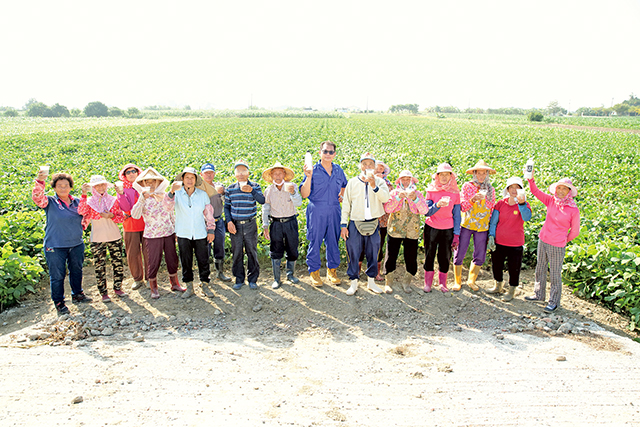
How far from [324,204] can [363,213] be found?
66 centimetres

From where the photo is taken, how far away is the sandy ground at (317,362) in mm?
3291

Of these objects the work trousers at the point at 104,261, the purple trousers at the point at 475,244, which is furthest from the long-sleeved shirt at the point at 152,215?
the purple trousers at the point at 475,244

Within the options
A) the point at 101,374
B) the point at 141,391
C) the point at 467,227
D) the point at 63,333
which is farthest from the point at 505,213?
the point at 63,333

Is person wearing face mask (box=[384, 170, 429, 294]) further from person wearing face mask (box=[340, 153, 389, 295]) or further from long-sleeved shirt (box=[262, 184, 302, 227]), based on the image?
long-sleeved shirt (box=[262, 184, 302, 227])

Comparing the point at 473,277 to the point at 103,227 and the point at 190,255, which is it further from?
the point at 103,227

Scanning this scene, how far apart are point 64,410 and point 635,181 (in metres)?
14.5

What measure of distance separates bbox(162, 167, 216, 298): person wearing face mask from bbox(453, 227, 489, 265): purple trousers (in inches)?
151

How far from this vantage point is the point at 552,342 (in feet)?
14.8

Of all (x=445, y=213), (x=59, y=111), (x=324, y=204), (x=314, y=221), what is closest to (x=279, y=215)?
(x=314, y=221)

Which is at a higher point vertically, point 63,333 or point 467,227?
point 467,227

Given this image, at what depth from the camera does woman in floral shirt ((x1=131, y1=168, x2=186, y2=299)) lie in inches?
213

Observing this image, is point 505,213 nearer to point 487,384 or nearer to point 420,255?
point 420,255

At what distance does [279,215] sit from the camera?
19.3ft

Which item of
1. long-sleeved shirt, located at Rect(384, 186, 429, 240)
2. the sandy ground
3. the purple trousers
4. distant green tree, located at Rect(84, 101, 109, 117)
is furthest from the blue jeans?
distant green tree, located at Rect(84, 101, 109, 117)
